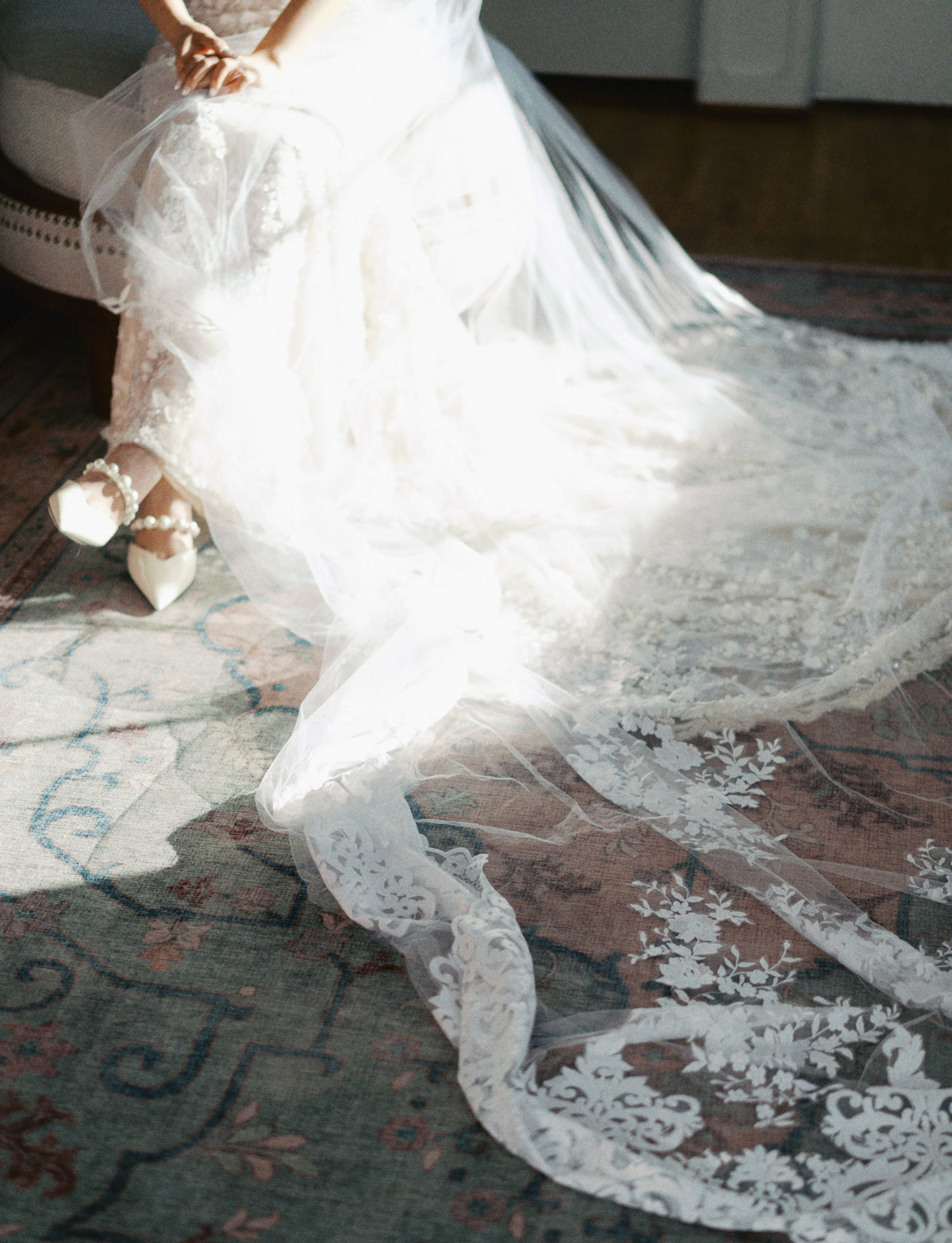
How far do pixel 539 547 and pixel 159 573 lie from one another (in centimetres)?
54

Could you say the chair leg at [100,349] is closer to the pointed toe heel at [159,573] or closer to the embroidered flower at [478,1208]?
the pointed toe heel at [159,573]

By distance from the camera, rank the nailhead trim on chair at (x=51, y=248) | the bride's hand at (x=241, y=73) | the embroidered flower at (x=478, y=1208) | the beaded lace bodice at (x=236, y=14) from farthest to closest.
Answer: the nailhead trim on chair at (x=51, y=248) → the beaded lace bodice at (x=236, y=14) → the bride's hand at (x=241, y=73) → the embroidered flower at (x=478, y=1208)

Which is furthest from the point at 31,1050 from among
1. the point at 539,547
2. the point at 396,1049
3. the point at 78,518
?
the point at 539,547

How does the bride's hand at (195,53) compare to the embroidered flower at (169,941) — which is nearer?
the embroidered flower at (169,941)

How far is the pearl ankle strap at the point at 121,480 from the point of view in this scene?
1612mm

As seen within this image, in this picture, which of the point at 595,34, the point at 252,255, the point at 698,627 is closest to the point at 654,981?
the point at 698,627

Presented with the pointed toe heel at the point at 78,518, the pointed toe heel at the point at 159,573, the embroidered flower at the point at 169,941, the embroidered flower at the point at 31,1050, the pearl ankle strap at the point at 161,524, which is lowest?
the embroidered flower at the point at 31,1050

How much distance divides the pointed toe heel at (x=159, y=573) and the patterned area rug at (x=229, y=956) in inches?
1.1

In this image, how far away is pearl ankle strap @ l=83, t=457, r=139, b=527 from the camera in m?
1.61

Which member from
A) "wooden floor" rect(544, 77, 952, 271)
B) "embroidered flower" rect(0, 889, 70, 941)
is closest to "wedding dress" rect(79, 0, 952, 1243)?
"embroidered flower" rect(0, 889, 70, 941)

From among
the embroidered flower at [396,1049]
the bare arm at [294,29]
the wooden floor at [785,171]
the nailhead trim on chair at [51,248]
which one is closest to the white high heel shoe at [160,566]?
the nailhead trim on chair at [51,248]

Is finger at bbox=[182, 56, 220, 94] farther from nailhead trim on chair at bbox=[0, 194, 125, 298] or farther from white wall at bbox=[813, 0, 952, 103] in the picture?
white wall at bbox=[813, 0, 952, 103]

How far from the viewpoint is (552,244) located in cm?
204

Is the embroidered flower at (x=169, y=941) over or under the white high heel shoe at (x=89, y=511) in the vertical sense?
under
